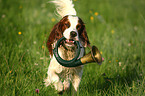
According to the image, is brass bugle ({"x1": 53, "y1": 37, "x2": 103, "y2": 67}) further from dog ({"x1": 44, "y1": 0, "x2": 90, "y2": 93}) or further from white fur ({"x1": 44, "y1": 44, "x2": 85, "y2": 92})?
white fur ({"x1": 44, "y1": 44, "x2": 85, "y2": 92})

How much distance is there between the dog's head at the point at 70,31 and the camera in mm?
2936

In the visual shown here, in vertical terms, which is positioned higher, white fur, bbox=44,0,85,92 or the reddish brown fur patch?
the reddish brown fur patch

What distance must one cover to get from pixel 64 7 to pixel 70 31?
0.96 meters

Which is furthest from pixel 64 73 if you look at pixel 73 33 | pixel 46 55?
pixel 46 55

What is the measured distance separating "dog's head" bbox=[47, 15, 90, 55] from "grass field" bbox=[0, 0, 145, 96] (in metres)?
0.48

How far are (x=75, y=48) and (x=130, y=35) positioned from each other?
3.21 metres

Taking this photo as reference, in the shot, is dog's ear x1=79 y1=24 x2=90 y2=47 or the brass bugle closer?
the brass bugle

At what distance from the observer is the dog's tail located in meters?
3.71

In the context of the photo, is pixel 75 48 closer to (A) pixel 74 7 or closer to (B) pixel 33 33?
(A) pixel 74 7

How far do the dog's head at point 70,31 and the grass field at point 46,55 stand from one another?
484 millimetres

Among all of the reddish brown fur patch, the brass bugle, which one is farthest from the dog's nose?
the reddish brown fur patch

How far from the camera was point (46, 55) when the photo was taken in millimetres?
4102

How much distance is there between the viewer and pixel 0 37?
14.1 feet

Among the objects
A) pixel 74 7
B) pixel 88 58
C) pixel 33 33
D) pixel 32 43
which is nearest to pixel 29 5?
pixel 33 33
